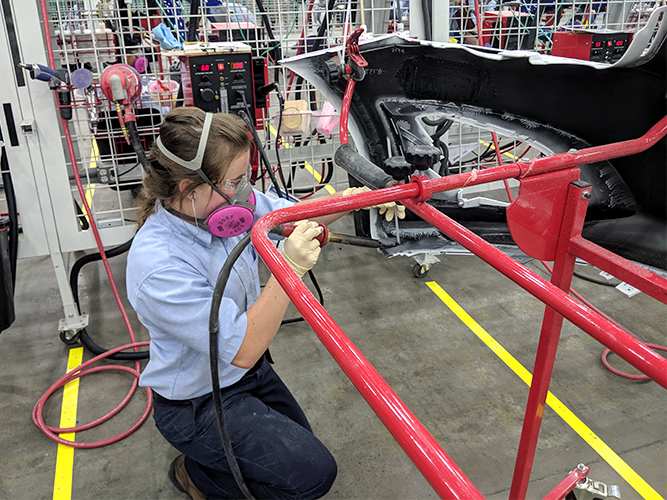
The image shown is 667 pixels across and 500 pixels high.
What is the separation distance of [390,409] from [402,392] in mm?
1734

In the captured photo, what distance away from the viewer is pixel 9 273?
2.28 metres

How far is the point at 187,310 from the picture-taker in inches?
53.2

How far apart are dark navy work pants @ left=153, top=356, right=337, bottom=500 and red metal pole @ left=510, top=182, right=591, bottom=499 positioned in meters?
0.65

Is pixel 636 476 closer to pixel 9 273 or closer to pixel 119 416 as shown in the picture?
pixel 119 416

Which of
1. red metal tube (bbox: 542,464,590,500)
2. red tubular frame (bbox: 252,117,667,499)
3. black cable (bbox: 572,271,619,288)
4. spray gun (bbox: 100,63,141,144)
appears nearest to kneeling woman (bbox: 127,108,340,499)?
red tubular frame (bbox: 252,117,667,499)

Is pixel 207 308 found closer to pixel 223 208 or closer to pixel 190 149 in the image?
pixel 223 208

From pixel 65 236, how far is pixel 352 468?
184 centimetres

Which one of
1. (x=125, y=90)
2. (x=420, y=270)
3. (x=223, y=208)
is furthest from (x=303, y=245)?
(x=420, y=270)

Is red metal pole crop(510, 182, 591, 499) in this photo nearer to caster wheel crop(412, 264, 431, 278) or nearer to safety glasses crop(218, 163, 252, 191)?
safety glasses crop(218, 163, 252, 191)

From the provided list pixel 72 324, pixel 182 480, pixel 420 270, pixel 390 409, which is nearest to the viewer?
pixel 390 409

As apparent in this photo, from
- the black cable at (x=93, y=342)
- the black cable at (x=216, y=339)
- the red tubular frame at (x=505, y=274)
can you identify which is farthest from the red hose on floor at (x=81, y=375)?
the red tubular frame at (x=505, y=274)

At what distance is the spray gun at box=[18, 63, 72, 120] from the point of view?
2.13m

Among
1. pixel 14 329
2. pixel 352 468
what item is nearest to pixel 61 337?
pixel 14 329

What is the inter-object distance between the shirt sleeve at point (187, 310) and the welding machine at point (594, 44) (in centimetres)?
194
